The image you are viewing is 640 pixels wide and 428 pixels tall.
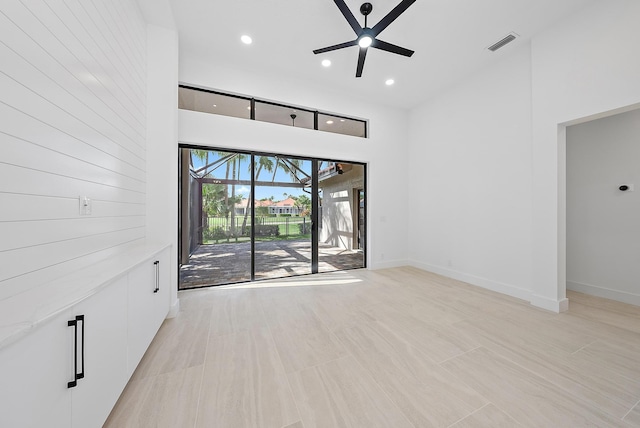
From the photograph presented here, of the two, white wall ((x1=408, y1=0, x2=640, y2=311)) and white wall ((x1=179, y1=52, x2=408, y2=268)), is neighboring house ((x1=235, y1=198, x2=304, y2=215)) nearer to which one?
white wall ((x1=179, y1=52, x2=408, y2=268))

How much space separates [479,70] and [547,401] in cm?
466

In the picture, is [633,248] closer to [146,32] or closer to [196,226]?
[196,226]

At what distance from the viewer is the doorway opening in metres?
3.88

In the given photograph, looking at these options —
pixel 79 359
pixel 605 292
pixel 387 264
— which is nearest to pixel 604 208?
pixel 605 292

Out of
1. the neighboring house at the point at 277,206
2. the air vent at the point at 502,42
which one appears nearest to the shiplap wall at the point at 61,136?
the neighboring house at the point at 277,206

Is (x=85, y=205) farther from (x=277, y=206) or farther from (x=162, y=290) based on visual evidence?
(x=277, y=206)

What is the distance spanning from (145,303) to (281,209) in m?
2.73

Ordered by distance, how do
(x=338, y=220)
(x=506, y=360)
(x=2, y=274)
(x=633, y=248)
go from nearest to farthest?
(x=2, y=274)
(x=506, y=360)
(x=633, y=248)
(x=338, y=220)

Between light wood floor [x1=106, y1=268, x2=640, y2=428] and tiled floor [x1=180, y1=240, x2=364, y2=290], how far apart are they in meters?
0.94

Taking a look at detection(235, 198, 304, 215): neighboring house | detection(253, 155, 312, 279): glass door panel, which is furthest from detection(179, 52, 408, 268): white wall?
detection(235, 198, 304, 215): neighboring house

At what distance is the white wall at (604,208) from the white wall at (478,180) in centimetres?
118

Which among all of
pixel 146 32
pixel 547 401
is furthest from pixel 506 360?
pixel 146 32

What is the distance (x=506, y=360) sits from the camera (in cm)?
195

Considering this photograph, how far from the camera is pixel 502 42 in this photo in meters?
3.25
